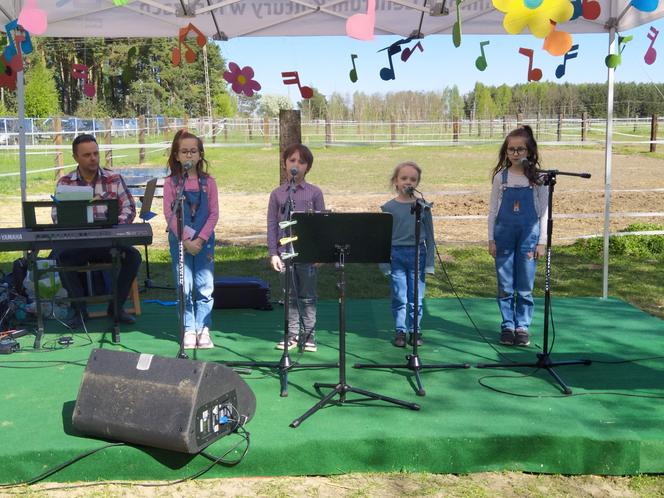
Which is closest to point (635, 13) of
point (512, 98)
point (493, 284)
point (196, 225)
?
point (493, 284)

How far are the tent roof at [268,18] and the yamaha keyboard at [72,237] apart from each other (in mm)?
2033

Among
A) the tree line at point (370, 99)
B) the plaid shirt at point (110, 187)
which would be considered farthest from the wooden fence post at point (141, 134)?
the plaid shirt at point (110, 187)

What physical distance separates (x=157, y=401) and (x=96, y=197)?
119 inches

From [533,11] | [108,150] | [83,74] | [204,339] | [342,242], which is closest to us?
[533,11]

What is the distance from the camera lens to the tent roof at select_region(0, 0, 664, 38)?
6316mm

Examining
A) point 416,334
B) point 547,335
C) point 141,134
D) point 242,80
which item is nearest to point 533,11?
point 416,334

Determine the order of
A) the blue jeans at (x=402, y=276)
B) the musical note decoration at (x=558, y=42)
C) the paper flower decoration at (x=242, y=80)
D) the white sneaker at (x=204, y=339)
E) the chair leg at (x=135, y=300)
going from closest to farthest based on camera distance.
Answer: the musical note decoration at (x=558, y=42)
the blue jeans at (x=402, y=276)
the white sneaker at (x=204, y=339)
the chair leg at (x=135, y=300)
the paper flower decoration at (x=242, y=80)

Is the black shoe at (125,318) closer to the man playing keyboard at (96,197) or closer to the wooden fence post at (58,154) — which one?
the man playing keyboard at (96,197)

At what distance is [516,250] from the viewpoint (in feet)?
17.9

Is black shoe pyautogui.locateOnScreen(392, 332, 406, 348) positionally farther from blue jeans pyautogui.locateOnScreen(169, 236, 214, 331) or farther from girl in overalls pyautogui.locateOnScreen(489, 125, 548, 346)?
blue jeans pyautogui.locateOnScreen(169, 236, 214, 331)

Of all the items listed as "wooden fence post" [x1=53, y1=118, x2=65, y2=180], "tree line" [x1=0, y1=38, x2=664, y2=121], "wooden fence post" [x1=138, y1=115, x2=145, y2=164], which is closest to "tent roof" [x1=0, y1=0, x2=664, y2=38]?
"wooden fence post" [x1=53, y1=118, x2=65, y2=180]

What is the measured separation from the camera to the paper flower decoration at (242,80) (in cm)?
672

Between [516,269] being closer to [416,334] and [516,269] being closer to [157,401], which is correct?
[416,334]

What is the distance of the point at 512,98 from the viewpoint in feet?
117
